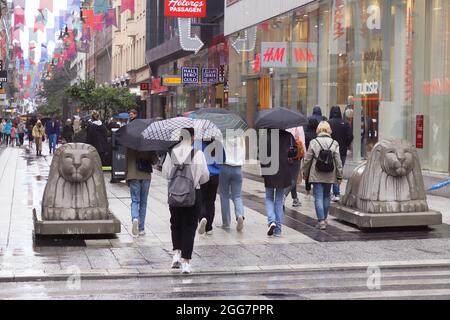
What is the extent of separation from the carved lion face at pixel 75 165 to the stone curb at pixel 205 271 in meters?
2.48

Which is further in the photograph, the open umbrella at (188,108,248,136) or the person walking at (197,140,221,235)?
the open umbrella at (188,108,248,136)

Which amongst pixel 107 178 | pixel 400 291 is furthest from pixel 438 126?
pixel 400 291

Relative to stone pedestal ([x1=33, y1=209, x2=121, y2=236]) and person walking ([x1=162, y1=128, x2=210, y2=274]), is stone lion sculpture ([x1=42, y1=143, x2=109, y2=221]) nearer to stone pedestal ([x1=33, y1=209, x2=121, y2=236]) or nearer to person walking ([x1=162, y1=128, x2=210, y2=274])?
stone pedestal ([x1=33, y1=209, x2=121, y2=236])

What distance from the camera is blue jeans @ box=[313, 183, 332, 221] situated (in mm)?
12789

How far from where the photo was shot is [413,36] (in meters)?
20.0

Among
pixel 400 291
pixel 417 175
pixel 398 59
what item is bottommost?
pixel 400 291

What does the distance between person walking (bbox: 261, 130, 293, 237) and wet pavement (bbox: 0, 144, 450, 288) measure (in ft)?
0.86

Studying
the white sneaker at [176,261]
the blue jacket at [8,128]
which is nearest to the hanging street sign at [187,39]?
the blue jacket at [8,128]

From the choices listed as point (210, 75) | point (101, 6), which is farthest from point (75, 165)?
point (101, 6)

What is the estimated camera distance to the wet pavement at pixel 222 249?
388 inches

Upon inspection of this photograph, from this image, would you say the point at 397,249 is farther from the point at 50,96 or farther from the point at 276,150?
the point at 50,96

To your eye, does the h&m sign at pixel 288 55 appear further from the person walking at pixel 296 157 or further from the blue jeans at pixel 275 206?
the blue jeans at pixel 275 206

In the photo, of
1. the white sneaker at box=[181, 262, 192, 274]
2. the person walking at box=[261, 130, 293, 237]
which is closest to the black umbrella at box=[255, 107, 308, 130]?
the person walking at box=[261, 130, 293, 237]
